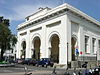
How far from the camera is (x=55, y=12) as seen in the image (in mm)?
49469

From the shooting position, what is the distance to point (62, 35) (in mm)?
47688

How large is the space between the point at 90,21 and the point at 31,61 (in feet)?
63.2

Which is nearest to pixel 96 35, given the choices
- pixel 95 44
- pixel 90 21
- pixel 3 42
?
pixel 95 44

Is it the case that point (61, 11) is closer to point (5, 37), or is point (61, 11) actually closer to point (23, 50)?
point (5, 37)

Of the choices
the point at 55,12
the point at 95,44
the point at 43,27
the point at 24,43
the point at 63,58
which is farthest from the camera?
the point at 24,43

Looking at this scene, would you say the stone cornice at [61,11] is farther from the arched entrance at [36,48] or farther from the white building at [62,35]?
the arched entrance at [36,48]

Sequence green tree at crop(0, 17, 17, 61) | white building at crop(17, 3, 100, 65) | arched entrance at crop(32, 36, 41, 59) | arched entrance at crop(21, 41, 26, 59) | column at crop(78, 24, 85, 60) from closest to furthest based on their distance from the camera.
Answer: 1. green tree at crop(0, 17, 17, 61)
2. white building at crop(17, 3, 100, 65)
3. column at crop(78, 24, 85, 60)
4. arched entrance at crop(32, 36, 41, 59)
5. arched entrance at crop(21, 41, 26, 59)

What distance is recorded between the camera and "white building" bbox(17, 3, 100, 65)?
4712 centimetres

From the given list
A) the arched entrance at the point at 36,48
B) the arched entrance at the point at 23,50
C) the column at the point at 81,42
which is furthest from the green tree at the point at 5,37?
the arched entrance at the point at 23,50

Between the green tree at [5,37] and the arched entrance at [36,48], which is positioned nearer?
the green tree at [5,37]

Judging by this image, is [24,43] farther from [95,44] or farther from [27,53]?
[95,44]

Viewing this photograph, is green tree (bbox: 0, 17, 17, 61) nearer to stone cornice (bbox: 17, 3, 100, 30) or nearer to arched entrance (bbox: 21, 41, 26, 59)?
stone cornice (bbox: 17, 3, 100, 30)

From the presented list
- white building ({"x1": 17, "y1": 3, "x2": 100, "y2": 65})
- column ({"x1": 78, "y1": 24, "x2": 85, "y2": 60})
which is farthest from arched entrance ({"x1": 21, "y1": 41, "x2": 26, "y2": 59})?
column ({"x1": 78, "y1": 24, "x2": 85, "y2": 60})

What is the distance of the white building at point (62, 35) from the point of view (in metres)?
47.1
